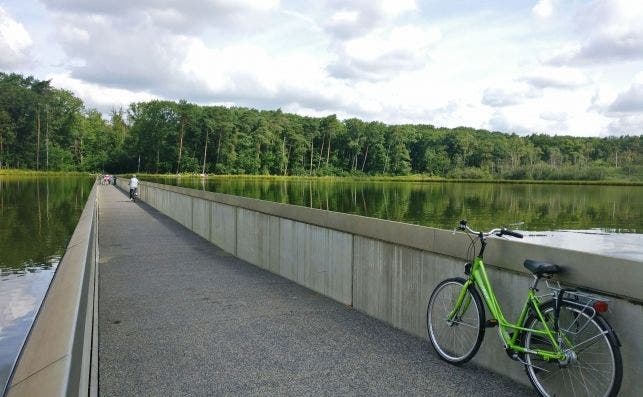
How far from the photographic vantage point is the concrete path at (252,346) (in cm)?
473

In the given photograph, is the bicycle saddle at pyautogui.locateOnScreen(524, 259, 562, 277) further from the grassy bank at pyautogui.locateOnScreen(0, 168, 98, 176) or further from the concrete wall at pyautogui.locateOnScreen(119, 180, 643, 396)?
the grassy bank at pyautogui.locateOnScreen(0, 168, 98, 176)

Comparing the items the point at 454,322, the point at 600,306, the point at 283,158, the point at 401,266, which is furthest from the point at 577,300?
the point at 283,158

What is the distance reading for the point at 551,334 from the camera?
4230mm

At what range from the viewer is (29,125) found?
376ft

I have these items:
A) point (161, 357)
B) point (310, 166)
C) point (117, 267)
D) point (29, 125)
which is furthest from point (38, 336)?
point (310, 166)

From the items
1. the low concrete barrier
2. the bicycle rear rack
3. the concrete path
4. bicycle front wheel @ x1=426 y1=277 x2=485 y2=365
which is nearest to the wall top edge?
the bicycle rear rack

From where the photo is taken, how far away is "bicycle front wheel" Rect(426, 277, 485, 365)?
5051 millimetres

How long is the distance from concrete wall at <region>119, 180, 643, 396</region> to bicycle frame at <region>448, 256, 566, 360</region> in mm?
254

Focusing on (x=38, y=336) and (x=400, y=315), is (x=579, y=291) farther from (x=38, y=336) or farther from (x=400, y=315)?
(x=38, y=336)

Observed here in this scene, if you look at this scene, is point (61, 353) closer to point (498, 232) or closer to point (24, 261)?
point (498, 232)

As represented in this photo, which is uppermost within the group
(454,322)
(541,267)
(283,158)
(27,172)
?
(283,158)

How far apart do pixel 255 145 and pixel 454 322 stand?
130320mm

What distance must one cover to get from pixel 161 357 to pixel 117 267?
5816 millimetres

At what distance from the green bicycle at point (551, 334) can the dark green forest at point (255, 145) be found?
120801 mm
